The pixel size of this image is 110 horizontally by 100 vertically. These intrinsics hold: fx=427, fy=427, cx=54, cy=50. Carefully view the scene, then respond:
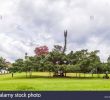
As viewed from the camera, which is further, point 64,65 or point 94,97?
point 64,65

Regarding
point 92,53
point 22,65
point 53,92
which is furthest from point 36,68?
point 53,92

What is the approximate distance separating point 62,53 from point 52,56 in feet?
9.56

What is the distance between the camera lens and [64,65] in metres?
109

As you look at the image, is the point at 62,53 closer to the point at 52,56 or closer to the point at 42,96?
the point at 52,56

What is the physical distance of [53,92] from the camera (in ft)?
79.8

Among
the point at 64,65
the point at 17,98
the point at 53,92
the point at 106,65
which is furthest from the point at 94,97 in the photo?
the point at 106,65

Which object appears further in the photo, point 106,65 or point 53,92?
point 106,65

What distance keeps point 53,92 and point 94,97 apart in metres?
2.34

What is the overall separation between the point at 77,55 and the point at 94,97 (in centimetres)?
8951

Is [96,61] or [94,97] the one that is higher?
[96,61]

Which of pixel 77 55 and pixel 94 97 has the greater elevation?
pixel 77 55

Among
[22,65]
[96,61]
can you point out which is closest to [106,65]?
[96,61]

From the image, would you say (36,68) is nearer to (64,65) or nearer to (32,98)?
(64,65)

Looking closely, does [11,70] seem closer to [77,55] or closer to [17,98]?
[77,55]
